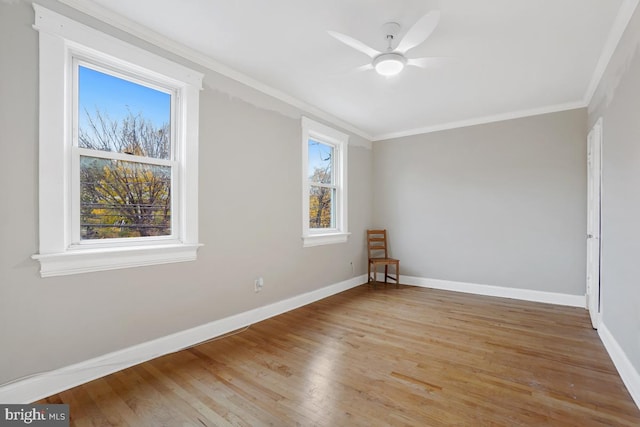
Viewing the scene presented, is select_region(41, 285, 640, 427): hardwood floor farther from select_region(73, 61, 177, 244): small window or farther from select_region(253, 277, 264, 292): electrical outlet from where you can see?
select_region(73, 61, 177, 244): small window

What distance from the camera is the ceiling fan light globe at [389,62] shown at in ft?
8.13

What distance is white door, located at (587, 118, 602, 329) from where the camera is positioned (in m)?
3.05

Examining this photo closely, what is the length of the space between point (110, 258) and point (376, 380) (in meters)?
2.13

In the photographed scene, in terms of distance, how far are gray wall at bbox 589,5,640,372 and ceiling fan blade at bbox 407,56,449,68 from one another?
128 centimetres

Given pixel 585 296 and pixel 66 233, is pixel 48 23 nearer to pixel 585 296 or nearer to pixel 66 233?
pixel 66 233

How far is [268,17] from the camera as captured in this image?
2.25 m

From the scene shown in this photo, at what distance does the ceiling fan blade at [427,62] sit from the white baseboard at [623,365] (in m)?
2.73

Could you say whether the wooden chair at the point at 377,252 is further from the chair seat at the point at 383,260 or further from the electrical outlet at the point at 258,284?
the electrical outlet at the point at 258,284

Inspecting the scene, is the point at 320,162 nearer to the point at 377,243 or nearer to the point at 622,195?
the point at 377,243

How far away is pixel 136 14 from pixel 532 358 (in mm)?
4110

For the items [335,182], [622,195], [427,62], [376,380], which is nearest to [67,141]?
[376,380]

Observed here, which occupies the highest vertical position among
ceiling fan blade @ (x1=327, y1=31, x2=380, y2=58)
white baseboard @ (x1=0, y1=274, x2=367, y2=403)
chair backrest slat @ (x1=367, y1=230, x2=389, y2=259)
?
ceiling fan blade @ (x1=327, y1=31, x2=380, y2=58)

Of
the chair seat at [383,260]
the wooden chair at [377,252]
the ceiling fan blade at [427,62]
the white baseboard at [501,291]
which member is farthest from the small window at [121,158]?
the white baseboard at [501,291]
